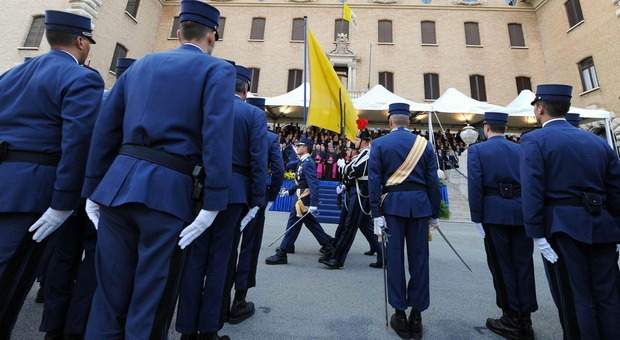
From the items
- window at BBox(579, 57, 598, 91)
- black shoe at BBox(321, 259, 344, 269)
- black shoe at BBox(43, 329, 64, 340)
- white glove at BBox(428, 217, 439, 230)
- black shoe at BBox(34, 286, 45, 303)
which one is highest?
window at BBox(579, 57, 598, 91)

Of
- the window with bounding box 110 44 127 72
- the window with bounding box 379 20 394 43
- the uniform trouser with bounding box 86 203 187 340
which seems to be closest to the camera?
the uniform trouser with bounding box 86 203 187 340

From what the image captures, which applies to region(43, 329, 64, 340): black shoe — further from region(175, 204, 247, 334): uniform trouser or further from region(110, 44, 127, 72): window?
region(110, 44, 127, 72): window

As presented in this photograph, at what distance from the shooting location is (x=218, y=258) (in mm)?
2338

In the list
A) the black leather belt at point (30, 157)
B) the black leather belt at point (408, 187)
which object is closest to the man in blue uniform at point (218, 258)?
the black leather belt at point (30, 157)

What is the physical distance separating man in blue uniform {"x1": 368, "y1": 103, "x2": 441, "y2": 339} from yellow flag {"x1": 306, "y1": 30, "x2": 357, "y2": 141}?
264 cm

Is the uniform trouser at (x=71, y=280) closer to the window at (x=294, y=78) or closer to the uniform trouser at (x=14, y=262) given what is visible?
the uniform trouser at (x=14, y=262)

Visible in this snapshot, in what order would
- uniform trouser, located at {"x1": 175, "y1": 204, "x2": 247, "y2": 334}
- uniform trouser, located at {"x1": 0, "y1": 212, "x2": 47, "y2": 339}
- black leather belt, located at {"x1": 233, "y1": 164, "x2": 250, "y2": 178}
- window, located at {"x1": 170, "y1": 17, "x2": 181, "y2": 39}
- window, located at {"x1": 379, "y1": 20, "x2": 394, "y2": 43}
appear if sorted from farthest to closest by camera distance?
window, located at {"x1": 170, "y1": 17, "x2": 181, "y2": 39} → window, located at {"x1": 379, "y1": 20, "x2": 394, "y2": 43} → black leather belt, located at {"x1": 233, "y1": 164, "x2": 250, "y2": 178} → uniform trouser, located at {"x1": 175, "y1": 204, "x2": 247, "y2": 334} → uniform trouser, located at {"x1": 0, "y1": 212, "x2": 47, "y2": 339}

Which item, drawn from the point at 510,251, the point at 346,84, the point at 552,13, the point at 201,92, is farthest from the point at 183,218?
the point at 552,13

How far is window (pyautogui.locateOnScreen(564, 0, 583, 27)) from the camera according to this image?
706 inches

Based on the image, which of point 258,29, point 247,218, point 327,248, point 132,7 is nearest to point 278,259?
point 327,248

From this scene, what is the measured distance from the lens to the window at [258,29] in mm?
22078

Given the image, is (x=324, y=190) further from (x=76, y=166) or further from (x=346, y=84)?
(x=346, y=84)

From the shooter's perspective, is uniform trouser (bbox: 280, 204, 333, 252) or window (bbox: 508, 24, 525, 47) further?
window (bbox: 508, 24, 525, 47)

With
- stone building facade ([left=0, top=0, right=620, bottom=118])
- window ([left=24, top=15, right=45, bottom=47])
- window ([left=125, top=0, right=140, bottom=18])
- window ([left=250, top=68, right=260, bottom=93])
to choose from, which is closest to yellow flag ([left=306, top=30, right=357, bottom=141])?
stone building facade ([left=0, top=0, right=620, bottom=118])
